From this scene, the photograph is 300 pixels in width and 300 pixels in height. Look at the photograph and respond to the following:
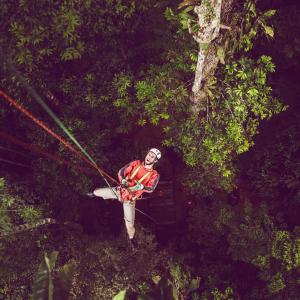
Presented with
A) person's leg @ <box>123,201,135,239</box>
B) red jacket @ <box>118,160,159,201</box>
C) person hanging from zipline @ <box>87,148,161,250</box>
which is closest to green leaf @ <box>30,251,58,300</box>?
person hanging from zipline @ <box>87,148,161,250</box>

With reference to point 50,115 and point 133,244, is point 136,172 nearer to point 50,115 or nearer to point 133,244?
point 133,244

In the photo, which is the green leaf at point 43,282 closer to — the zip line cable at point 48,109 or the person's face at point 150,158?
the zip line cable at point 48,109

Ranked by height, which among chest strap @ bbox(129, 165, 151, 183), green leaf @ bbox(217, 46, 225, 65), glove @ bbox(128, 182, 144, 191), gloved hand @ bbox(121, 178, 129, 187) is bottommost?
glove @ bbox(128, 182, 144, 191)

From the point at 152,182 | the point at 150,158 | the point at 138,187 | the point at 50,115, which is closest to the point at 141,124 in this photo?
the point at 150,158

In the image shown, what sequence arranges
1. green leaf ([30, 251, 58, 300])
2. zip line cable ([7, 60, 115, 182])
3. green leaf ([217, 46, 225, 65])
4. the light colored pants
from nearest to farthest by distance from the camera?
green leaf ([30, 251, 58, 300]) < green leaf ([217, 46, 225, 65]) < zip line cable ([7, 60, 115, 182]) < the light colored pants

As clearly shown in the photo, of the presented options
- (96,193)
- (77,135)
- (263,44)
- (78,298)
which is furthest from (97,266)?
(263,44)

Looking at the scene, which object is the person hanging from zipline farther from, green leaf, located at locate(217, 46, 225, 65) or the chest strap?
green leaf, located at locate(217, 46, 225, 65)
